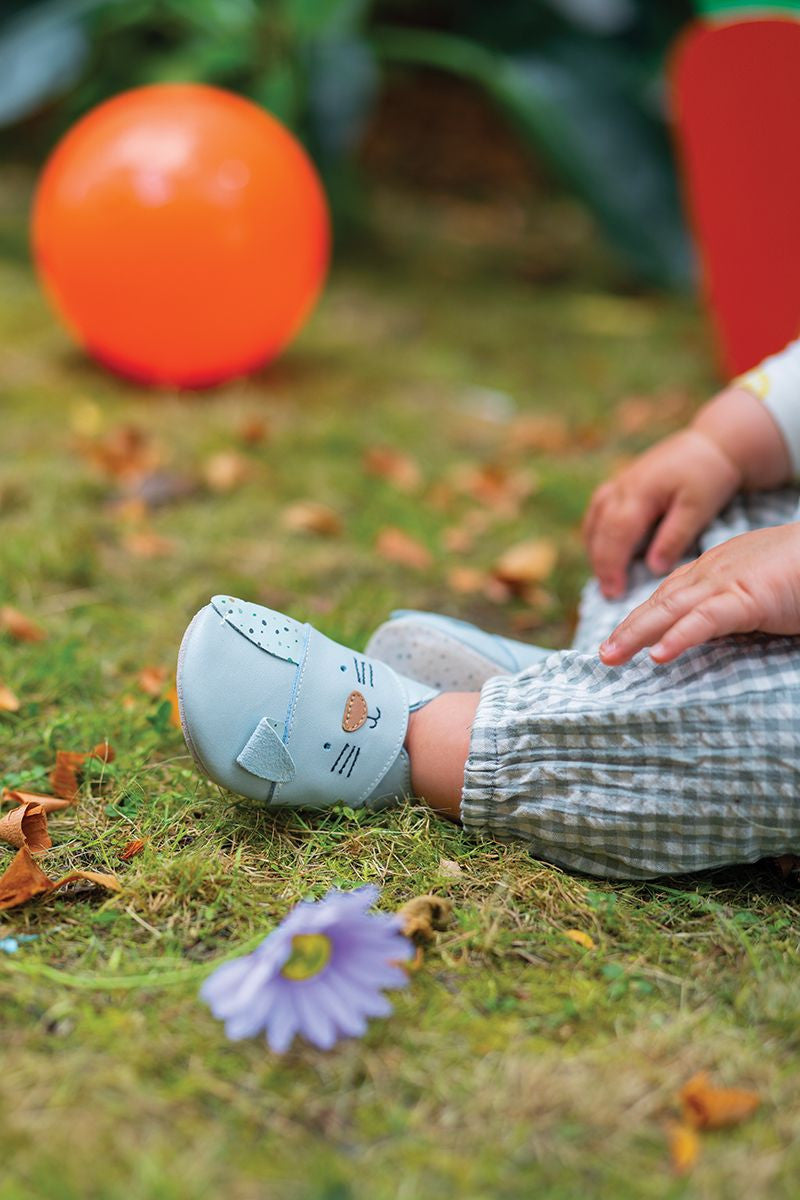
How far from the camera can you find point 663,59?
11.7 ft

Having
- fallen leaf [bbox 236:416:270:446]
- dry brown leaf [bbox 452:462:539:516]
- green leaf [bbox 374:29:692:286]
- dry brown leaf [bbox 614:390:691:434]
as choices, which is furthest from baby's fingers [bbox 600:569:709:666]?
green leaf [bbox 374:29:692:286]

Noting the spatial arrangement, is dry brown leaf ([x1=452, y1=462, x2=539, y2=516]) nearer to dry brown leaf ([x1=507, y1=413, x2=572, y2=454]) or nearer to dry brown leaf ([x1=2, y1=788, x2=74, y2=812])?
dry brown leaf ([x1=507, y1=413, x2=572, y2=454])

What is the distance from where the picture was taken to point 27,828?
3.54 feet

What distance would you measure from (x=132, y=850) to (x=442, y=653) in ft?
1.22

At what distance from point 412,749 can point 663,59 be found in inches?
123

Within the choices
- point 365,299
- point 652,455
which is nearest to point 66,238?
point 365,299

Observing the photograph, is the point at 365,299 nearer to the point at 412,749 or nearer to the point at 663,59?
the point at 663,59

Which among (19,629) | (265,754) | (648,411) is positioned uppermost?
(265,754)

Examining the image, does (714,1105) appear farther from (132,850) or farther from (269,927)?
(132,850)

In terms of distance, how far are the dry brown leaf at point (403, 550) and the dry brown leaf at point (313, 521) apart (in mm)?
79

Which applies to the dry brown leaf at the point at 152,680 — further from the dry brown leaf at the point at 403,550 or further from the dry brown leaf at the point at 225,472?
the dry brown leaf at the point at 225,472

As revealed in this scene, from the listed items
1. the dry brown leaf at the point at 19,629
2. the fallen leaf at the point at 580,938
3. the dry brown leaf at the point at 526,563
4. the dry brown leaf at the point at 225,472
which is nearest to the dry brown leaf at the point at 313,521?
the dry brown leaf at the point at 225,472

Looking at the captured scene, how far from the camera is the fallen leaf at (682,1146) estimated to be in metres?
0.75

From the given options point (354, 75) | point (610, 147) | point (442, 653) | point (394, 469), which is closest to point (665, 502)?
point (442, 653)
